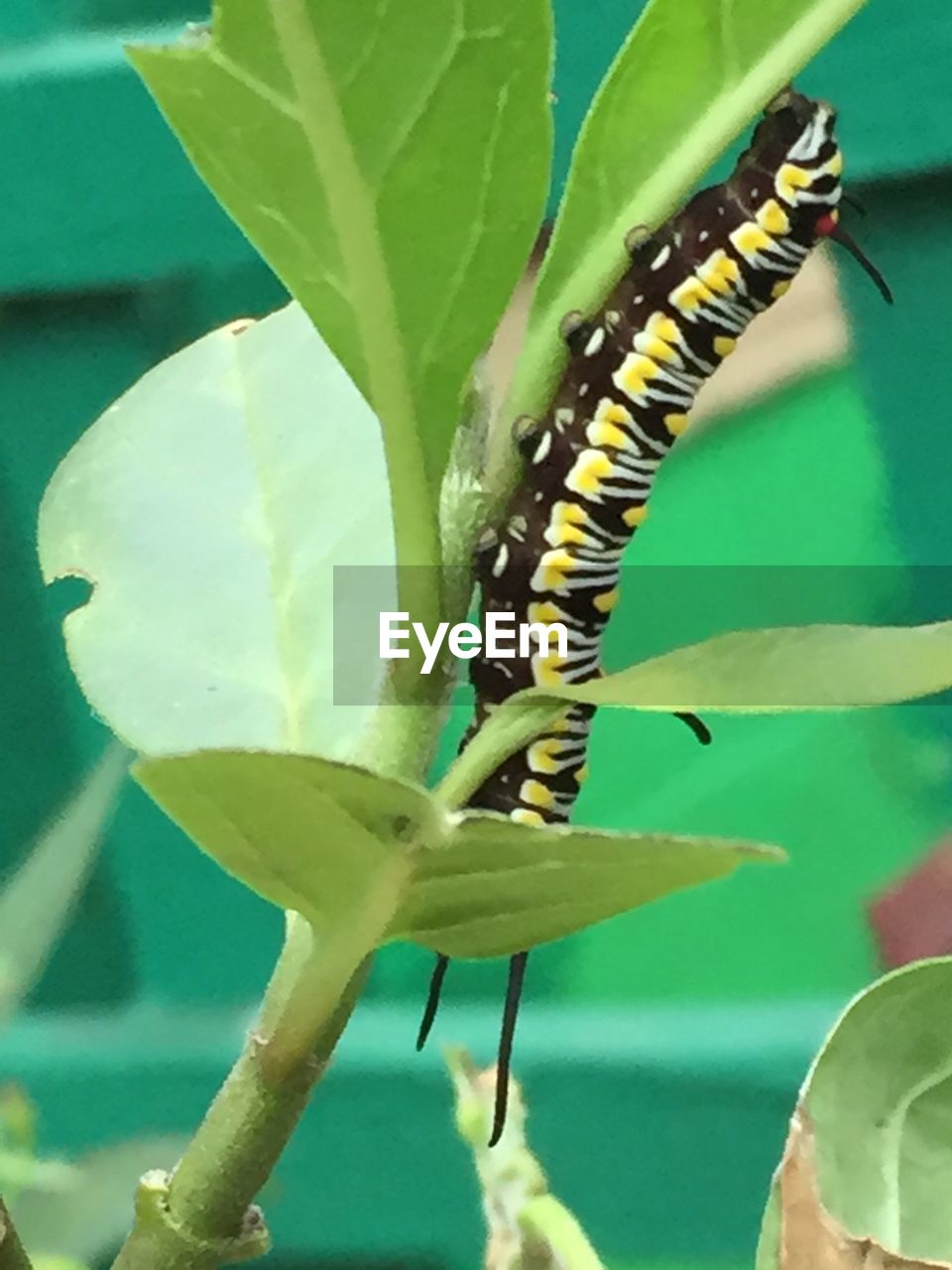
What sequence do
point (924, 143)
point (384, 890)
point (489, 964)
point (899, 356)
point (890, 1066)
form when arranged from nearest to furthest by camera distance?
point (384, 890) → point (890, 1066) → point (924, 143) → point (899, 356) → point (489, 964)

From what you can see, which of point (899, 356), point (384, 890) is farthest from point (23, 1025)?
point (384, 890)

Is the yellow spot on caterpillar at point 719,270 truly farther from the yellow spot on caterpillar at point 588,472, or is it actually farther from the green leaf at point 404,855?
the green leaf at point 404,855

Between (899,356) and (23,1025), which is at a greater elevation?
(899,356)

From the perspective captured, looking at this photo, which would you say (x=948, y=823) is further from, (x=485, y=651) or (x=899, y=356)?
(x=485, y=651)

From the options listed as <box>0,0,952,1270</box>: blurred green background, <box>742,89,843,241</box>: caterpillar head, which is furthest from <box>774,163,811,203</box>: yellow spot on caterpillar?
<box>0,0,952,1270</box>: blurred green background

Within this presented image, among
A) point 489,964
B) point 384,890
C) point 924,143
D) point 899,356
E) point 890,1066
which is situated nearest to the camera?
point 384,890

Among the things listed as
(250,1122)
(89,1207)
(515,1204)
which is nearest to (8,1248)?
(250,1122)

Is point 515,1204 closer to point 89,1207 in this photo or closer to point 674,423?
point 674,423
